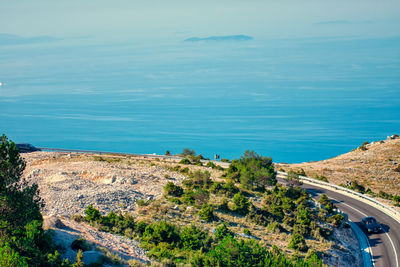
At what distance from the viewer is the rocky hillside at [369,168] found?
47219mm

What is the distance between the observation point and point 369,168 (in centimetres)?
5122

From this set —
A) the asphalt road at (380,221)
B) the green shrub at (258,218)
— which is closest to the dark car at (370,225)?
the asphalt road at (380,221)

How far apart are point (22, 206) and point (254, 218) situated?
16265 millimetres

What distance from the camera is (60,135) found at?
11394 centimetres

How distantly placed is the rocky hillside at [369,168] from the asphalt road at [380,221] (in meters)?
8.43

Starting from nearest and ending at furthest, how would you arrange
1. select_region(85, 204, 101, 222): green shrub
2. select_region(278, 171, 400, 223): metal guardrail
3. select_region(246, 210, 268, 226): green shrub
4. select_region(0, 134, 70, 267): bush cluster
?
1. select_region(0, 134, 70, 267): bush cluster
2. select_region(85, 204, 101, 222): green shrub
3. select_region(246, 210, 268, 226): green shrub
4. select_region(278, 171, 400, 223): metal guardrail

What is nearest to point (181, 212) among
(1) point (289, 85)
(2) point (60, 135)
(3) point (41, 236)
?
(3) point (41, 236)

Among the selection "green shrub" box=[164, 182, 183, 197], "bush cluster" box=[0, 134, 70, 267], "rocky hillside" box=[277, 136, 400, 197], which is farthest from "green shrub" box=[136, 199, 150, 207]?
"rocky hillside" box=[277, 136, 400, 197]

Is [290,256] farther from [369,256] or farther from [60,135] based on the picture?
[60,135]

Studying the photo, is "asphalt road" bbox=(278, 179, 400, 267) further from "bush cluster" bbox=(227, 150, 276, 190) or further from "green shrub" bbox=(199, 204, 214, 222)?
"green shrub" bbox=(199, 204, 214, 222)

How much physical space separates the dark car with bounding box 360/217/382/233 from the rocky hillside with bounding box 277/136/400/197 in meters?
15.1

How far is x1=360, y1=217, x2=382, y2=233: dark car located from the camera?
1208 inches

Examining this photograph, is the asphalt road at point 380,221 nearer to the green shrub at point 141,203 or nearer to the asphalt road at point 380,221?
the asphalt road at point 380,221

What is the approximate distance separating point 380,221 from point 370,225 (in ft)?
8.89
